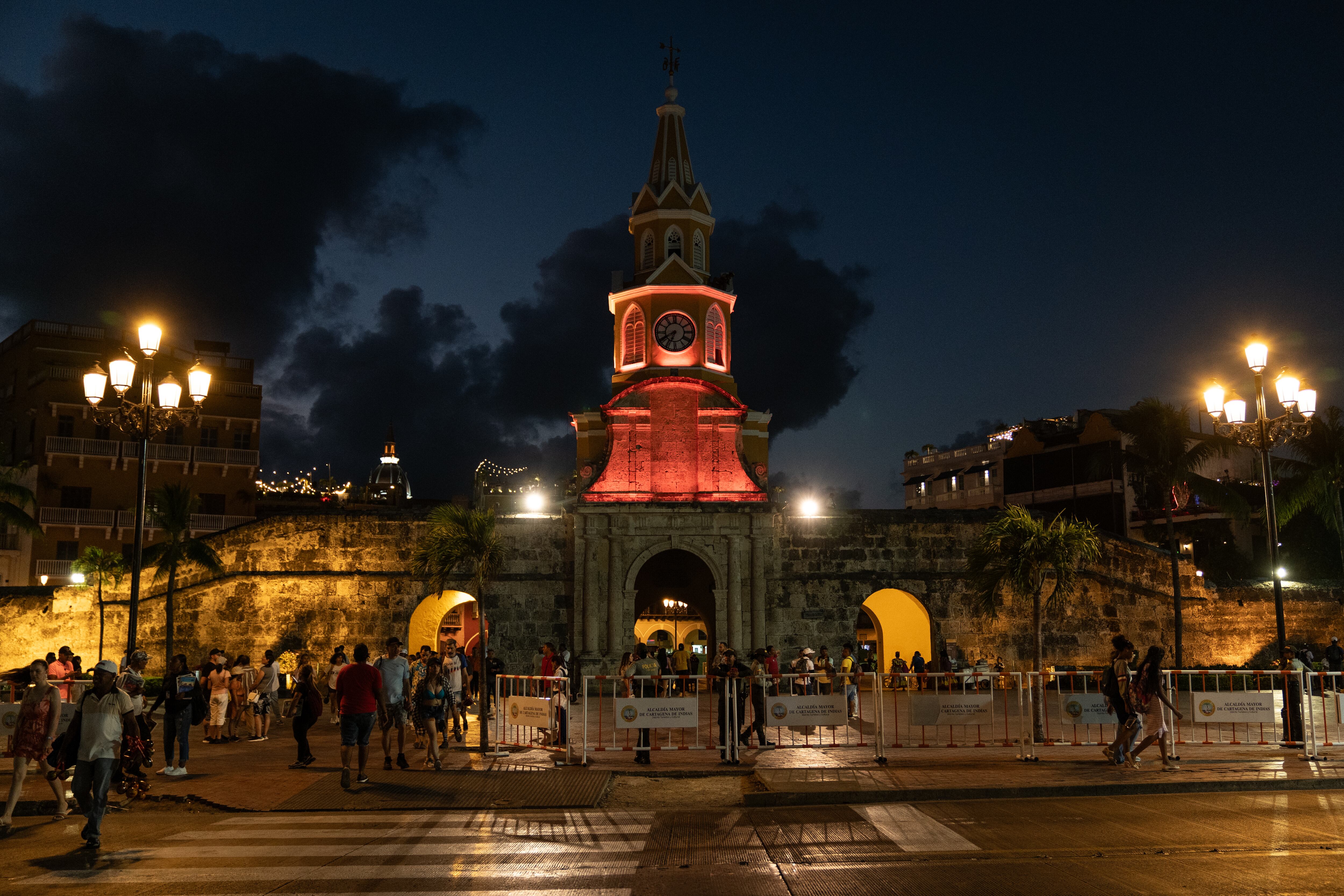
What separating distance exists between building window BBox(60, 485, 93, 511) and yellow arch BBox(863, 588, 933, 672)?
32.0 meters

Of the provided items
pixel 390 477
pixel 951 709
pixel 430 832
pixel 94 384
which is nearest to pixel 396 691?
pixel 430 832

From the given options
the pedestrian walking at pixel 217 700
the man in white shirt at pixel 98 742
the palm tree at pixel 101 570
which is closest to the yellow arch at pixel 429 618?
the palm tree at pixel 101 570

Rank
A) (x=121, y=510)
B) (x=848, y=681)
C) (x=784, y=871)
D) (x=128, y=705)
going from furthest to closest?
(x=121, y=510), (x=848, y=681), (x=128, y=705), (x=784, y=871)

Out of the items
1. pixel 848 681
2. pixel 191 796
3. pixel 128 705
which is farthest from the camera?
pixel 848 681

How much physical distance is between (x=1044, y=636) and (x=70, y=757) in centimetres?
2705

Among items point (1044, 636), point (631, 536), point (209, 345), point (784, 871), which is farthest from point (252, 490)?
point (784, 871)

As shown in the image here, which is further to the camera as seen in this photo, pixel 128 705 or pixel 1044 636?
pixel 1044 636

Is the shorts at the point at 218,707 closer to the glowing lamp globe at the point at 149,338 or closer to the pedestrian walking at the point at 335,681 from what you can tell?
the pedestrian walking at the point at 335,681

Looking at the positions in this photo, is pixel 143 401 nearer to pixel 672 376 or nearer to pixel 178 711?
pixel 178 711

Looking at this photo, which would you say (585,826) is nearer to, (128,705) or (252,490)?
(128,705)

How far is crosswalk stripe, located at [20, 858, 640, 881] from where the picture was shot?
805cm

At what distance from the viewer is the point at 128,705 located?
9.90 m

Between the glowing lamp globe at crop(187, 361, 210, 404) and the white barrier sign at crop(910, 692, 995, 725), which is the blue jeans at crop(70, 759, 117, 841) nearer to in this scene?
the glowing lamp globe at crop(187, 361, 210, 404)

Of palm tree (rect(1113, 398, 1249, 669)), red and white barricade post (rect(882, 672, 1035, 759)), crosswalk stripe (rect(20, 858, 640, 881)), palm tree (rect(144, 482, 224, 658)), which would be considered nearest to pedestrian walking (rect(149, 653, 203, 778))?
crosswalk stripe (rect(20, 858, 640, 881))
